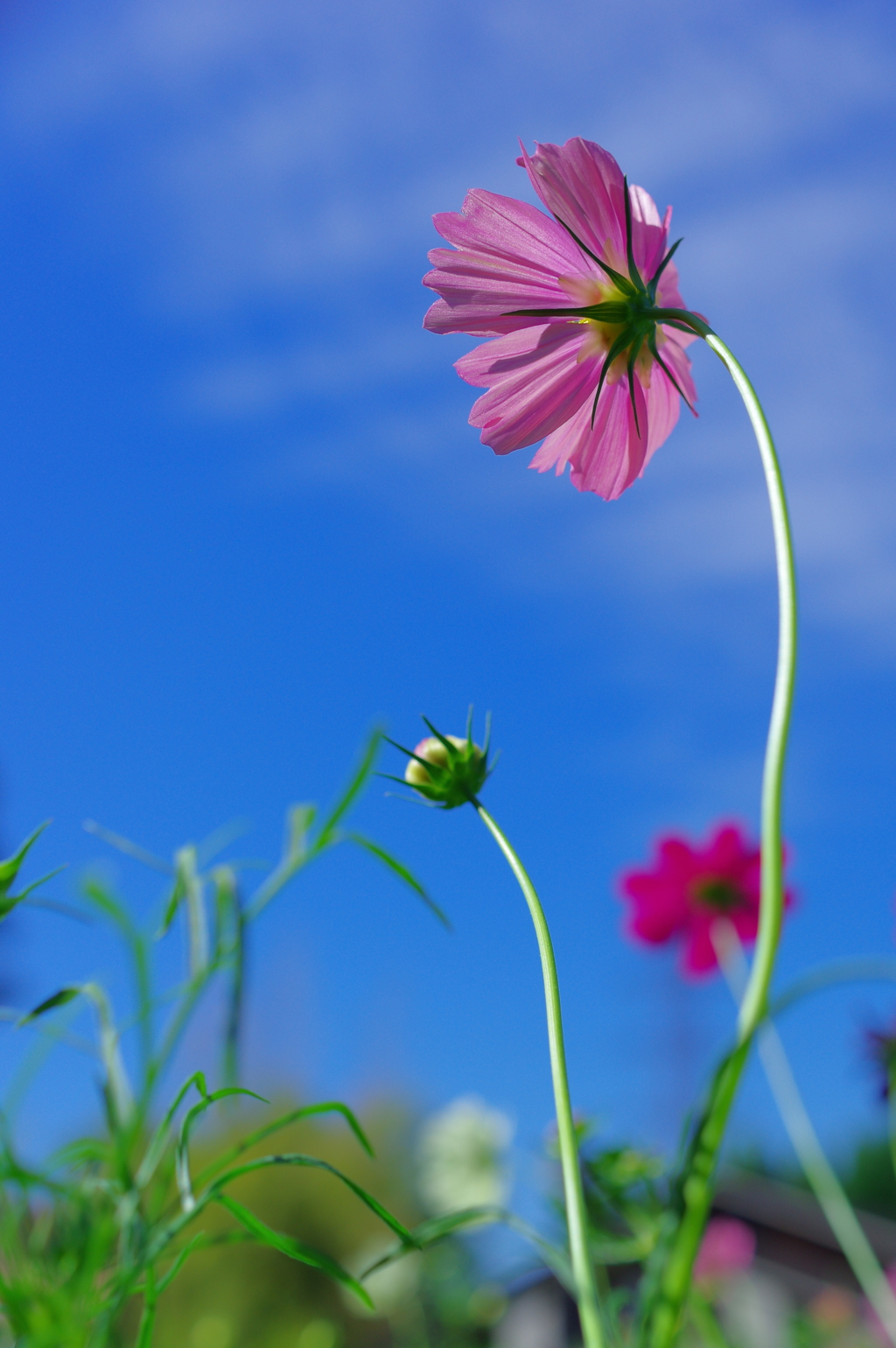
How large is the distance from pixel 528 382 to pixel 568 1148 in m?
0.29

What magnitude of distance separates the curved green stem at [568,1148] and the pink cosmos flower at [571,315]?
8.5 inches

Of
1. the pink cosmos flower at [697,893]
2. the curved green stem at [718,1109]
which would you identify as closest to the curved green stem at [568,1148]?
the curved green stem at [718,1109]

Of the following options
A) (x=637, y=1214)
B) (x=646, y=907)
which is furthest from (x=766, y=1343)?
(x=637, y=1214)

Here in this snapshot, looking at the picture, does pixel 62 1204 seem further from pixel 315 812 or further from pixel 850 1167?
pixel 850 1167

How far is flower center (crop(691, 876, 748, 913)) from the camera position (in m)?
1.27

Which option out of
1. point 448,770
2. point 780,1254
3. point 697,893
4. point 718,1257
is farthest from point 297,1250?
point 780,1254

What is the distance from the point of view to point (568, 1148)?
7.8 inches

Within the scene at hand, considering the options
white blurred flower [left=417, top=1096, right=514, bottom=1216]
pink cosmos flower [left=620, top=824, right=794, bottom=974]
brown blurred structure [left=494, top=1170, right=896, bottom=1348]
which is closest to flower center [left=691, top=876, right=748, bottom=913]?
pink cosmos flower [left=620, top=824, right=794, bottom=974]

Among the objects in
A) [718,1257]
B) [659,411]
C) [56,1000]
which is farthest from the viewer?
[718,1257]

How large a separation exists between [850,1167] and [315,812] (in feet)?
47.5

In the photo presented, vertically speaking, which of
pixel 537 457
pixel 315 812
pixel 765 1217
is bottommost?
pixel 765 1217

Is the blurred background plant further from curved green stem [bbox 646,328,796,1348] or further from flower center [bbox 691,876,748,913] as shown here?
flower center [bbox 691,876,748,913]

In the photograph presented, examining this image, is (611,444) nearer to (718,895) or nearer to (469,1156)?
(718,895)

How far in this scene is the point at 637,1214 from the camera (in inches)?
28.0
